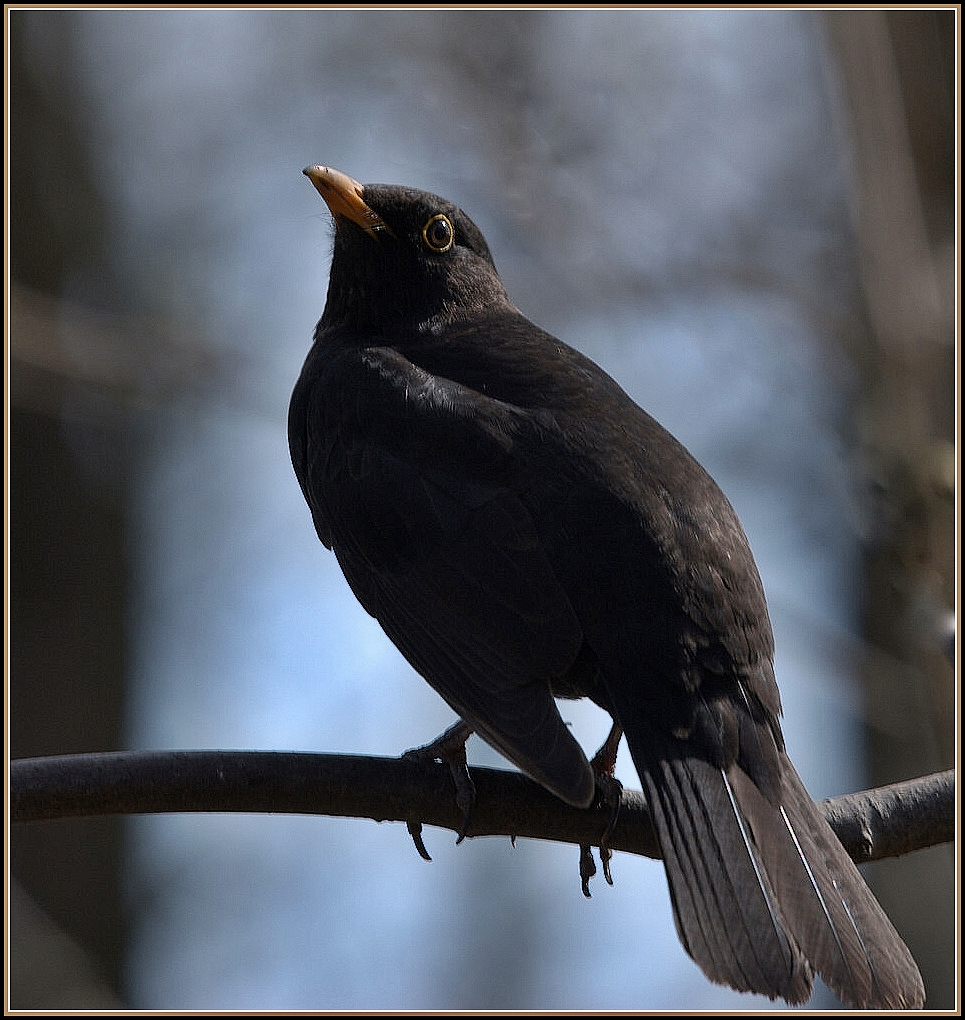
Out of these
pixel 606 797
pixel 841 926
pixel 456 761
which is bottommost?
pixel 841 926

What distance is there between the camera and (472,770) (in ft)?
10.0

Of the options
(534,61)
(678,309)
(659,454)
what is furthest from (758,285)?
(659,454)

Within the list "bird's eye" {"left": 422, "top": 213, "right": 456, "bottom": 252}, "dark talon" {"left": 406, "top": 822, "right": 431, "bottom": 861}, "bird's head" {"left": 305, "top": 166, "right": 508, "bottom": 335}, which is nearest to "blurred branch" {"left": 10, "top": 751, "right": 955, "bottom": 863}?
"dark talon" {"left": 406, "top": 822, "right": 431, "bottom": 861}

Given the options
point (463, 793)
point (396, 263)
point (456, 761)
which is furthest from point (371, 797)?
point (396, 263)

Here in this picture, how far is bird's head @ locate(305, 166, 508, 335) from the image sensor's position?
165 inches

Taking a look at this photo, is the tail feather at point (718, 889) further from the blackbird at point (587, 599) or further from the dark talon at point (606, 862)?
the dark talon at point (606, 862)

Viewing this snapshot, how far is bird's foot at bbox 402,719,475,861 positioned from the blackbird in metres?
0.03

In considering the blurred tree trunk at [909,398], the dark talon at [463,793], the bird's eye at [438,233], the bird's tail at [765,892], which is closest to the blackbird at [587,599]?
the bird's tail at [765,892]

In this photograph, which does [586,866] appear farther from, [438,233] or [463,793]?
[438,233]

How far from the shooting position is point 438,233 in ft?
14.1

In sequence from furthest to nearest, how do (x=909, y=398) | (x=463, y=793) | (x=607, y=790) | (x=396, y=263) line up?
(x=909, y=398)
(x=396, y=263)
(x=607, y=790)
(x=463, y=793)

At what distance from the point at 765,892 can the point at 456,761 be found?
2.57 feet

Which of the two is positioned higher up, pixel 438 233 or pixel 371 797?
pixel 438 233

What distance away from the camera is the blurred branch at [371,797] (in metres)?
2.59
